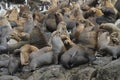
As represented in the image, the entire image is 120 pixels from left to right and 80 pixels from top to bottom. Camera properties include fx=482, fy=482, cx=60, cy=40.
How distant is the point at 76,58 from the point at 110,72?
228 centimetres

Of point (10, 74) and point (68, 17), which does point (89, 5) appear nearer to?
point (68, 17)

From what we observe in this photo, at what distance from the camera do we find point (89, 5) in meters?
22.4

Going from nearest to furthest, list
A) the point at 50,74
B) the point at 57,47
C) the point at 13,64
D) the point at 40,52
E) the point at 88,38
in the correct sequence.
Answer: the point at 50,74, the point at 57,47, the point at 88,38, the point at 40,52, the point at 13,64

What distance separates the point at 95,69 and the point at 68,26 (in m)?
6.49

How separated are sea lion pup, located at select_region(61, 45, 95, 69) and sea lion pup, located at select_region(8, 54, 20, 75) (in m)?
1.94

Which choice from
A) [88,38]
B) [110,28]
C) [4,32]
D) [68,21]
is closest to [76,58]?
[88,38]

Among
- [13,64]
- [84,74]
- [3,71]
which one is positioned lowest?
[3,71]

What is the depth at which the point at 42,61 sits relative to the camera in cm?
1434

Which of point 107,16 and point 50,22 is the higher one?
point 107,16

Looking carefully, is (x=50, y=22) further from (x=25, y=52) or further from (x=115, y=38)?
(x=115, y=38)

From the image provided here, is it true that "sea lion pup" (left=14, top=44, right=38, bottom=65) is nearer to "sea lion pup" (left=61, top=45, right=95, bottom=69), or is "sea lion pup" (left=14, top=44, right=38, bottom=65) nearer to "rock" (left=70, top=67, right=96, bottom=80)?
"sea lion pup" (left=61, top=45, right=95, bottom=69)

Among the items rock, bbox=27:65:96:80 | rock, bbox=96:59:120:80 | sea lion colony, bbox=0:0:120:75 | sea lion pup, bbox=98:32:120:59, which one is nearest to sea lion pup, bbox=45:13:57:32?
sea lion colony, bbox=0:0:120:75

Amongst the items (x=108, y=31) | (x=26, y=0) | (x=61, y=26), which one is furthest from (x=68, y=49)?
Answer: (x=26, y=0)

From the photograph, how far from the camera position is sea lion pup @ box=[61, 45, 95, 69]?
1328cm
